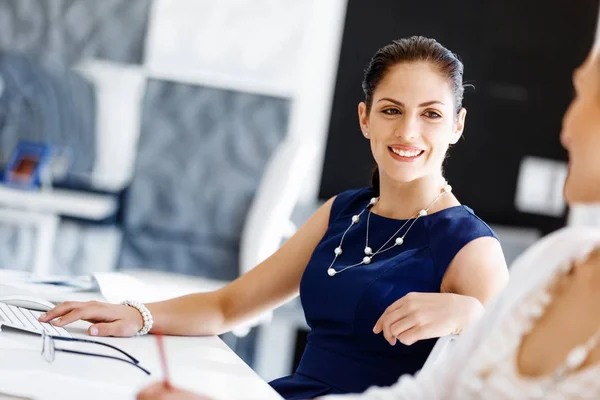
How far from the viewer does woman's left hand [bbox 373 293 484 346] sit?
1.35 m

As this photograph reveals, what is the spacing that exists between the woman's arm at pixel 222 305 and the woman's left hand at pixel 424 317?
1.48ft

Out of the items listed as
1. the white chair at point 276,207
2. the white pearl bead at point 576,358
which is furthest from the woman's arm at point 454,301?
the white chair at point 276,207

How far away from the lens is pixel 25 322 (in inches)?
56.4

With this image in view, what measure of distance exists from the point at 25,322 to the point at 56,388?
0.34 m

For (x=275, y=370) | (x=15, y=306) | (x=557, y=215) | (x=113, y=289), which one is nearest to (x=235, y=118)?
(x=275, y=370)

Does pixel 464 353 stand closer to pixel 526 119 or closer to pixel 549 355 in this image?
pixel 549 355

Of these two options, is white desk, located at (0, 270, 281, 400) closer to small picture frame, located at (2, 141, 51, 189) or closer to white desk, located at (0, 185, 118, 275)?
white desk, located at (0, 185, 118, 275)

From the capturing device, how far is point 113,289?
190 cm

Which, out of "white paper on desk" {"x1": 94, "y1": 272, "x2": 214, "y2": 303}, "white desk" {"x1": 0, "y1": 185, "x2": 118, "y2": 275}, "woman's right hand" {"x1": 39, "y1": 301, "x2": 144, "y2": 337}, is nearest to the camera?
"woman's right hand" {"x1": 39, "y1": 301, "x2": 144, "y2": 337}

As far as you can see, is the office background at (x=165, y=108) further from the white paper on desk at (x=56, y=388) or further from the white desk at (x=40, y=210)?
the white paper on desk at (x=56, y=388)

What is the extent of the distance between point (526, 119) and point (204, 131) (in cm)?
171

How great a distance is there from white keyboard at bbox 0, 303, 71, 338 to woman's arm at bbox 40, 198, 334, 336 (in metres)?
0.03

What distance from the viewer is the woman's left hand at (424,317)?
135cm

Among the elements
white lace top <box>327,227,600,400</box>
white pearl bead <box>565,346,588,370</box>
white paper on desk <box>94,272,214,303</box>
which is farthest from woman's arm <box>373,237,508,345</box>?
white paper on desk <box>94,272,214,303</box>
